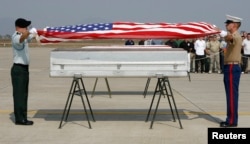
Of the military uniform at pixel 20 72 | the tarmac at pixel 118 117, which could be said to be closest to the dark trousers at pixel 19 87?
the military uniform at pixel 20 72

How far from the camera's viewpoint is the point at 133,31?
11.0 meters

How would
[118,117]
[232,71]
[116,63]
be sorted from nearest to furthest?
[116,63] → [232,71] → [118,117]

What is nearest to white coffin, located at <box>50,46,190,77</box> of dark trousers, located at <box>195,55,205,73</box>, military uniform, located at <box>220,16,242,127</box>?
military uniform, located at <box>220,16,242,127</box>

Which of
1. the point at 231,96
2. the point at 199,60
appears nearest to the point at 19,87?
the point at 231,96

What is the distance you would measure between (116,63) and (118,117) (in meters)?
1.74

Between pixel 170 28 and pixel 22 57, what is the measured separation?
10.6 ft

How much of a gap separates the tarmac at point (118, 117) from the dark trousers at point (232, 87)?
1.22ft

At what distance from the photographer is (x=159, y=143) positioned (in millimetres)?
7941

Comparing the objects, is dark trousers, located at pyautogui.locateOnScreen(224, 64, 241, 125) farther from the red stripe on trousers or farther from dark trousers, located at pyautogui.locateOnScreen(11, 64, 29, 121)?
dark trousers, located at pyautogui.locateOnScreen(11, 64, 29, 121)

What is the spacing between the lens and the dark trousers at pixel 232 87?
9.05m

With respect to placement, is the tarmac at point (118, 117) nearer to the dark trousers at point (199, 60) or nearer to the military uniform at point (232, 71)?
the military uniform at point (232, 71)

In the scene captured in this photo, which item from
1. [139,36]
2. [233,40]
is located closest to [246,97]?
[139,36]

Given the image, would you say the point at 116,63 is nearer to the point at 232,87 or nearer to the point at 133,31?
the point at 232,87

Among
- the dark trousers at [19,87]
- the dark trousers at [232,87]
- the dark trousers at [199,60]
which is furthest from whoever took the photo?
the dark trousers at [199,60]
